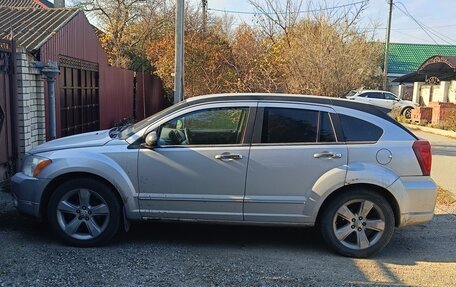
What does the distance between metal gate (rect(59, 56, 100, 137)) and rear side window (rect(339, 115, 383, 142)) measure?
706 centimetres

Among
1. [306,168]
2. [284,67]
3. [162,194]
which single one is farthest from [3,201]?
[284,67]

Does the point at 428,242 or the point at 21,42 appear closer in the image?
the point at 428,242

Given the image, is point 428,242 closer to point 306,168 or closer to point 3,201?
point 306,168

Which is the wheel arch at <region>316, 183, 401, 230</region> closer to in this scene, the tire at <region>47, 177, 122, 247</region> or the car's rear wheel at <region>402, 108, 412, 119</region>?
the tire at <region>47, 177, 122, 247</region>

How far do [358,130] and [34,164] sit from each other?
3.44 metres

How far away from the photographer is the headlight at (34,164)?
5.07 m

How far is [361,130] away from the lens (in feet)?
16.7

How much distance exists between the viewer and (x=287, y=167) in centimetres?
495

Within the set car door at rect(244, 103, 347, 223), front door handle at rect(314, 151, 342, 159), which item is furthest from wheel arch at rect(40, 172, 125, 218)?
front door handle at rect(314, 151, 342, 159)

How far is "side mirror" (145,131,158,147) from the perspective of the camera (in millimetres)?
5008

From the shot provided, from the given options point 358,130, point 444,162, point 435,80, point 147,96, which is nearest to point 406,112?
point 435,80

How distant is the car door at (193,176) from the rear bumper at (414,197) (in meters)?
1.59

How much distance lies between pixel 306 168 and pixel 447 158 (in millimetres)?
8737

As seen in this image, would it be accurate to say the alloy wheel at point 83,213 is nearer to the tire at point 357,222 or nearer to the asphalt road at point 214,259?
the asphalt road at point 214,259
